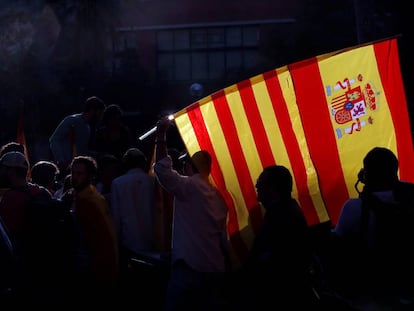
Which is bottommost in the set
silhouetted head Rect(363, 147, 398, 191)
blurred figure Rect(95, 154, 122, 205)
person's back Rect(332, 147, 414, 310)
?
person's back Rect(332, 147, 414, 310)

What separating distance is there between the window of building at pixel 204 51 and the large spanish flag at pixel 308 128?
18444 millimetres

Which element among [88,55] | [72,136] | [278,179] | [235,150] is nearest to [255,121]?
[235,150]

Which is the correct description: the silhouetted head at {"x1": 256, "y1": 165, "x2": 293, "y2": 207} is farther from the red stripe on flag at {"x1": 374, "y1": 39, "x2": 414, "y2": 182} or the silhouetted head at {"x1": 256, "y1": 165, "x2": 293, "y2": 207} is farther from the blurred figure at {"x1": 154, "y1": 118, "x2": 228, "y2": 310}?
the red stripe on flag at {"x1": 374, "y1": 39, "x2": 414, "y2": 182}

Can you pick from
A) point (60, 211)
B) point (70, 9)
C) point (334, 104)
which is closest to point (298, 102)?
point (334, 104)

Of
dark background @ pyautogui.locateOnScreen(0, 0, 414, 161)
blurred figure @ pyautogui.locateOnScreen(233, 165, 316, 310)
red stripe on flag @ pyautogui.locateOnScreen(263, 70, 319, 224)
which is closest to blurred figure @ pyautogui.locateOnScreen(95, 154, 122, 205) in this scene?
red stripe on flag @ pyautogui.locateOnScreen(263, 70, 319, 224)

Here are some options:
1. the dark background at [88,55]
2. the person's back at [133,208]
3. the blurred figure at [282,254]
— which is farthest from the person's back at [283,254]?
the dark background at [88,55]

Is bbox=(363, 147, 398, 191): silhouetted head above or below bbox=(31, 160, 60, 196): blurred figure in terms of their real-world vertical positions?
below

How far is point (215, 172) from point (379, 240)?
64.0 inches

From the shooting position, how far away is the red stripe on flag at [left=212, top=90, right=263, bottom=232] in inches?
229

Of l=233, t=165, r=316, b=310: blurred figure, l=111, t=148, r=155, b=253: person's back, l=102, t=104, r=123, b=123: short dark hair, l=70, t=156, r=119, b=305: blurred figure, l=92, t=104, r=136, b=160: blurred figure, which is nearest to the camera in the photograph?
l=233, t=165, r=316, b=310: blurred figure

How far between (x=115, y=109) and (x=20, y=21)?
51.2 feet

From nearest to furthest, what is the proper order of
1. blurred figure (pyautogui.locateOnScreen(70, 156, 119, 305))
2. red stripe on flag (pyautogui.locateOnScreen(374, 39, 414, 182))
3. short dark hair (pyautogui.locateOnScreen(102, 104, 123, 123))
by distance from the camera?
red stripe on flag (pyautogui.locateOnScreen(374, 39, 414, 182)), blurred figure (pyautogui.locateOnScreen(70, 156, 119, 305)), short dark hair (pyautogui.locateOnScreen(102, 104, 123, 123))

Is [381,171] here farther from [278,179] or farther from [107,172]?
[107,172]

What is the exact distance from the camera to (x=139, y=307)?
7.03 meters
